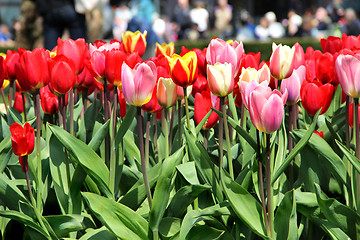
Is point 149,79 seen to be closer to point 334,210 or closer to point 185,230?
point 185,230

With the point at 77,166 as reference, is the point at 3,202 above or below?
below

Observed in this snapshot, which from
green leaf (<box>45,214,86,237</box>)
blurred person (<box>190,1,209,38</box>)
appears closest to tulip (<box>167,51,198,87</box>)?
green leaf (<box>45,214,86,237</box>)

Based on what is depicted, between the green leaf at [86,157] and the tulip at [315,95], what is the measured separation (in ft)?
2.22

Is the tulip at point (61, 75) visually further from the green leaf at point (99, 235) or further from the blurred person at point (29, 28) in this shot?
the blurred person at point (29, 28)

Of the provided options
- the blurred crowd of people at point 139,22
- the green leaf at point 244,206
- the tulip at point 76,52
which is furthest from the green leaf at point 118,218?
the blurred crowd of people at point 139,22

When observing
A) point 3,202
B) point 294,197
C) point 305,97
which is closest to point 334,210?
point 294,197

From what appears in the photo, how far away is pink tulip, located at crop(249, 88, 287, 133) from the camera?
151cm

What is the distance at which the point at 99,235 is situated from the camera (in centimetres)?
169

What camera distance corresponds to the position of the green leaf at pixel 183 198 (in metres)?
1.66

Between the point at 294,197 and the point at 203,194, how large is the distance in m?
0.36

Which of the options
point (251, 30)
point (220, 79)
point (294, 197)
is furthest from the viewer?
point (251, 30)

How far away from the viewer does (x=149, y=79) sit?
1.68 meters

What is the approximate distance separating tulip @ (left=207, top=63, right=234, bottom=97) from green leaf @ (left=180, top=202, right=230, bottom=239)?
325 millimetres

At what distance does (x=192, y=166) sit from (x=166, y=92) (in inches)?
10.4
